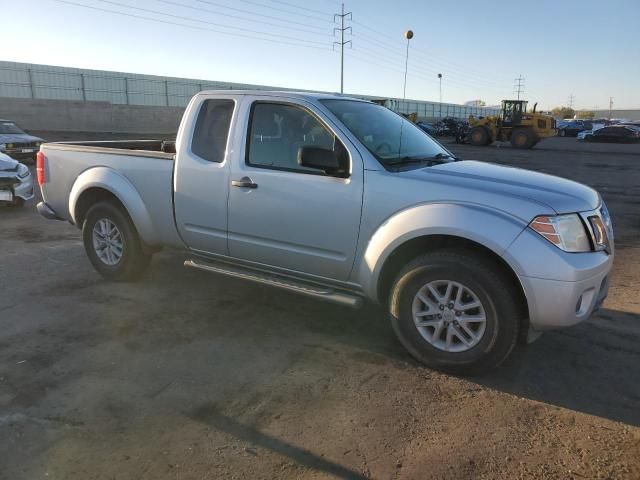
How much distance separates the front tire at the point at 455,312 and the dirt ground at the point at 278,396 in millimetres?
174

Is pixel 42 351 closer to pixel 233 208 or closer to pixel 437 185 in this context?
pixel 233 208

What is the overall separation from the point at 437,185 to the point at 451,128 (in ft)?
149

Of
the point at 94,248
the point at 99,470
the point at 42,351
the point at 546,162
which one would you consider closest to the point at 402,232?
the point at 99,470

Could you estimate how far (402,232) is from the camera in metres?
3.47

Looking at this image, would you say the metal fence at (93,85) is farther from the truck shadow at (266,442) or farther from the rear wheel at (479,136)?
the truck shadow at (266,442)

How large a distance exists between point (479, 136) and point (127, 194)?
29.8 metres

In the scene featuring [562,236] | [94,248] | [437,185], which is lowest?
[94,248]

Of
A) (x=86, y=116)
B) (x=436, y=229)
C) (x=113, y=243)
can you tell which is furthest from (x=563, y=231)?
(x=86, y=116)

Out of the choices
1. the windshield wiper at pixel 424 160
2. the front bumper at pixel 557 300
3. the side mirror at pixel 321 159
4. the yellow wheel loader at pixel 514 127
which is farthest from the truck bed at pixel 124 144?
the yellow wheel loader at pixel 514 127

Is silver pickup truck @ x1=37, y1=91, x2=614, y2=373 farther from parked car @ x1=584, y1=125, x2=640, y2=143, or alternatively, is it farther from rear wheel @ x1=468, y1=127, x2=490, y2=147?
parked car @ x1=584, y1=125, x2=640, y2=143

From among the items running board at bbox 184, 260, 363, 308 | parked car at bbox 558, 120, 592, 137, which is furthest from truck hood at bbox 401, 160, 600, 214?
parked car at bbox 558, 120, 592, 137

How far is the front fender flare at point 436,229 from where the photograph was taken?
10.4 ft

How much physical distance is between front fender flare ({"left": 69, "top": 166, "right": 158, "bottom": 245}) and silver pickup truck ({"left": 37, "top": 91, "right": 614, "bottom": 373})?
14mm

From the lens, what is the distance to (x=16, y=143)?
1459cm
